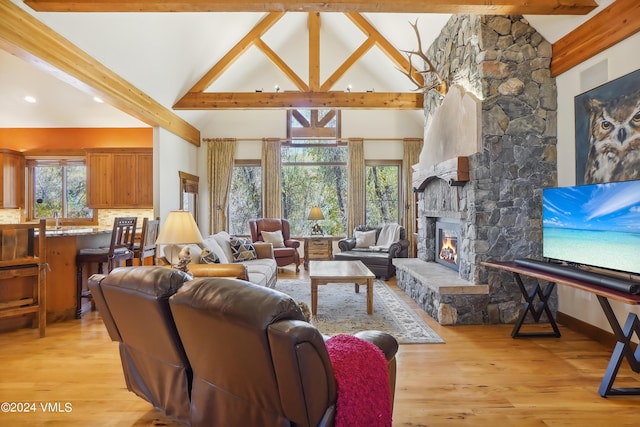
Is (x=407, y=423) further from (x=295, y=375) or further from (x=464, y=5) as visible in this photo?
(x=464, y=5)

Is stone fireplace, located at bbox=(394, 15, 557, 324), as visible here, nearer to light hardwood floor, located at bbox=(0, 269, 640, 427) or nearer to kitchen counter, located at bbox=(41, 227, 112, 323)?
light hardwood floor, located at bbox=(0, 269, 640, 427)

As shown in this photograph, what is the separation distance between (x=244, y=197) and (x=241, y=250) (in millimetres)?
3272

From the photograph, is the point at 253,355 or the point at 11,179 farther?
the point at 11,179

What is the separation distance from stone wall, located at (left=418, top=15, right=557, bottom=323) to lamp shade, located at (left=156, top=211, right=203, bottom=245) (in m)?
2.93

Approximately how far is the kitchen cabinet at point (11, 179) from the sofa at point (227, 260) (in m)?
4.84

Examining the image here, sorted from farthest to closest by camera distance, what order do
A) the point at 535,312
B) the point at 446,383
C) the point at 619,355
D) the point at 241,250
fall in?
the point at 241,250, the point at 535,312, the point at 446,383, the point at 619,355

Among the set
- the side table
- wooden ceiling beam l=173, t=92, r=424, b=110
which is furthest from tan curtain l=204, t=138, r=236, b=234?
the side table

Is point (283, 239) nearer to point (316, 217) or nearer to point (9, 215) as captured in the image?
point (316, 217)

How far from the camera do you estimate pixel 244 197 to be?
8.29 m

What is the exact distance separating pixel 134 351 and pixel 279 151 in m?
6.46

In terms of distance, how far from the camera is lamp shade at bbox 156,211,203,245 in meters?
2.85

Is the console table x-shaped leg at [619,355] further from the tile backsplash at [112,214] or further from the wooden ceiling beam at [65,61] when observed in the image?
the tile backsplash at [112,214]

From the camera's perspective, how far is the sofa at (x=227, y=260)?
3467mm

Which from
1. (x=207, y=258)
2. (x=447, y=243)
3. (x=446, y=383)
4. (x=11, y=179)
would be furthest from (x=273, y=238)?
(x=11, y=179)
